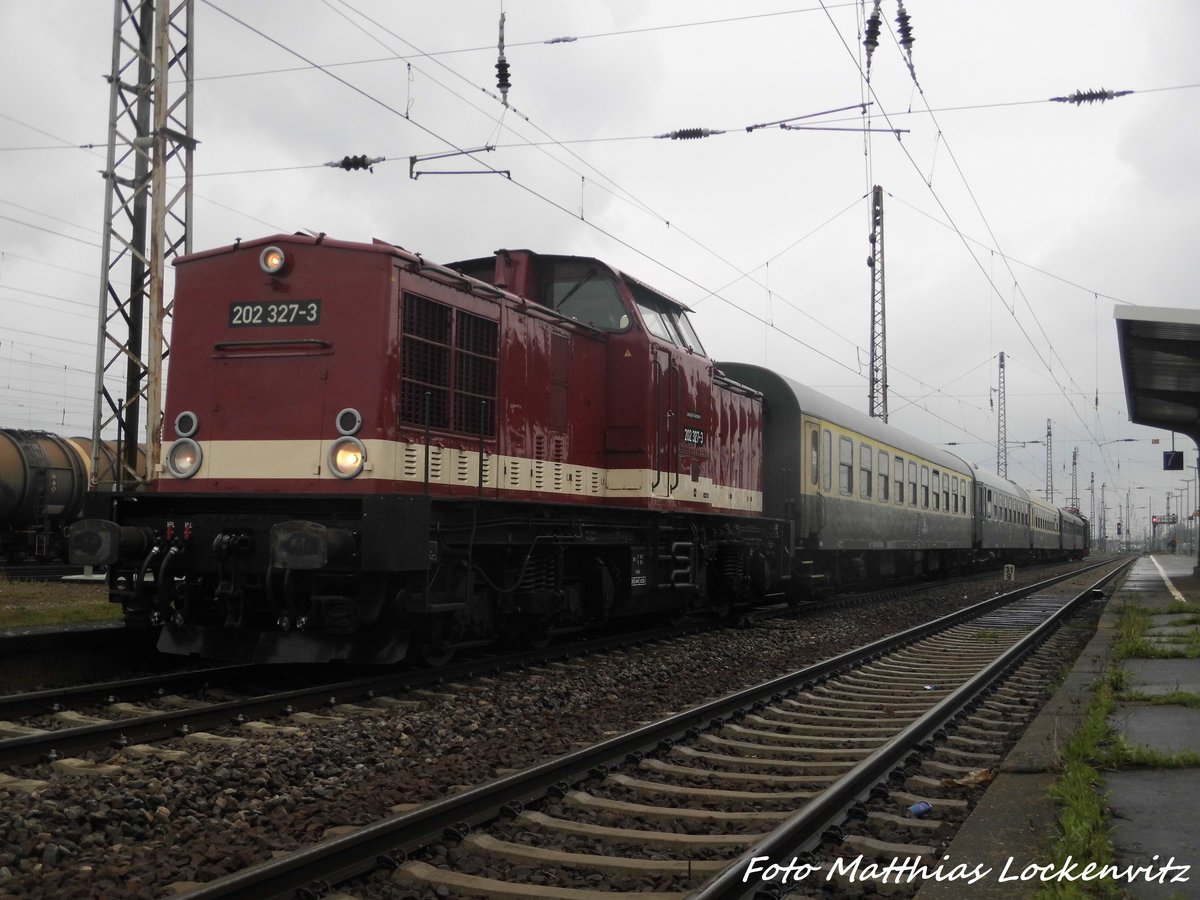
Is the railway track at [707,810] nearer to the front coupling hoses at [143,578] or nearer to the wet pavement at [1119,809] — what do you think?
the wet pavement at [1119,809]

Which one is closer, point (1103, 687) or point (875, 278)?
point (1103, 687)

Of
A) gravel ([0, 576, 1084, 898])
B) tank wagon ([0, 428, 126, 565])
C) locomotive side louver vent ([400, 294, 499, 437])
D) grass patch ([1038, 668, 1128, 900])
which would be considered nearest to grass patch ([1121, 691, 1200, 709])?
grass patch ([1038, 668, 1128, 900])

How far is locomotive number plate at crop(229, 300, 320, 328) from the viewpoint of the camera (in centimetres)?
796

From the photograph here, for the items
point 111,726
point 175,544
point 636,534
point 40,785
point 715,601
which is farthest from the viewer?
point 715,601

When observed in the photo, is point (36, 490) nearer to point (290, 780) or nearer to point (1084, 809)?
point (290, 780)

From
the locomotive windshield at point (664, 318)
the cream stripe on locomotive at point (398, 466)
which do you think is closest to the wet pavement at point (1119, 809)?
the cream stripe on locomotive at point (398, 466)

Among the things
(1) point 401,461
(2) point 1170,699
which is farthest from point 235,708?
(2) point 1170,699

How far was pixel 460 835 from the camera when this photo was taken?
425 centimetres

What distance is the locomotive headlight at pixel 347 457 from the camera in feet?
25.1

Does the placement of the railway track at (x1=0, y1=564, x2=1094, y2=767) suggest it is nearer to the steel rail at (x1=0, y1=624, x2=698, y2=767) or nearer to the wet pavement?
the steel rail at (x1=0, y1=624, x2=698, y2=767)

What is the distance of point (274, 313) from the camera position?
8.09 meters

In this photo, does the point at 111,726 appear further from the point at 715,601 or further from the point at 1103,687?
the point at 715,601

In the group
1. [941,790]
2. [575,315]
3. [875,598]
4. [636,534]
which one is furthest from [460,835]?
[875,598]

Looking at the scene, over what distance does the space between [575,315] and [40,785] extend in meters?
7.09
